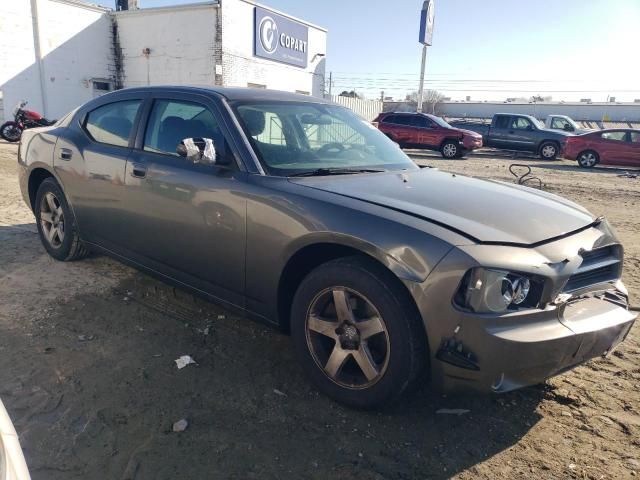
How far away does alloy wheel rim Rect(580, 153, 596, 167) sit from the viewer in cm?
1631

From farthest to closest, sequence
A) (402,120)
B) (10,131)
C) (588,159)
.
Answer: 1. (402,120)
2. (588,159)
3. (10,131)

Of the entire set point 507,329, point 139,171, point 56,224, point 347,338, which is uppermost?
point 139,171

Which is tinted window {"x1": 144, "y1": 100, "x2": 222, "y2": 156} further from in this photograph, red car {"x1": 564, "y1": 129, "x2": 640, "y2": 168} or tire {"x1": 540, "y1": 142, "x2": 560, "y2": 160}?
tire {"x1": 540, "y1": 142, "x2": 560, "y2": 160}

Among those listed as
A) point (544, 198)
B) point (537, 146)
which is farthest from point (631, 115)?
point (544, 198)

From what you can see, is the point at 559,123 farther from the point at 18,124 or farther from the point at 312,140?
the point at 312,140

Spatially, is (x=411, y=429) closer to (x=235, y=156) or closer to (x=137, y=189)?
(x=235, y=156)

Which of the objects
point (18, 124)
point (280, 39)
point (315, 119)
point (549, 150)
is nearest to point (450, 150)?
point (549, 150)

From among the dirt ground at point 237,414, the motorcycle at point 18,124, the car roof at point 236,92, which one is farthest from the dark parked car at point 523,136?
the car roof at point 236,92

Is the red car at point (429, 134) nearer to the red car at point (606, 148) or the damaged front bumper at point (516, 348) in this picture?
the red car at point (606, 148)

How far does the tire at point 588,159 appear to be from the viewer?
1625 centimetres

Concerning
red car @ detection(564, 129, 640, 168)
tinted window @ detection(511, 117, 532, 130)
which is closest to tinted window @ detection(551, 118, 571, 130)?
tinted window @ detection(511, 117, 532, 130)

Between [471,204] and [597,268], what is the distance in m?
0.73

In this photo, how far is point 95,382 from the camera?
2.79m

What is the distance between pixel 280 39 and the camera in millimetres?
22516
